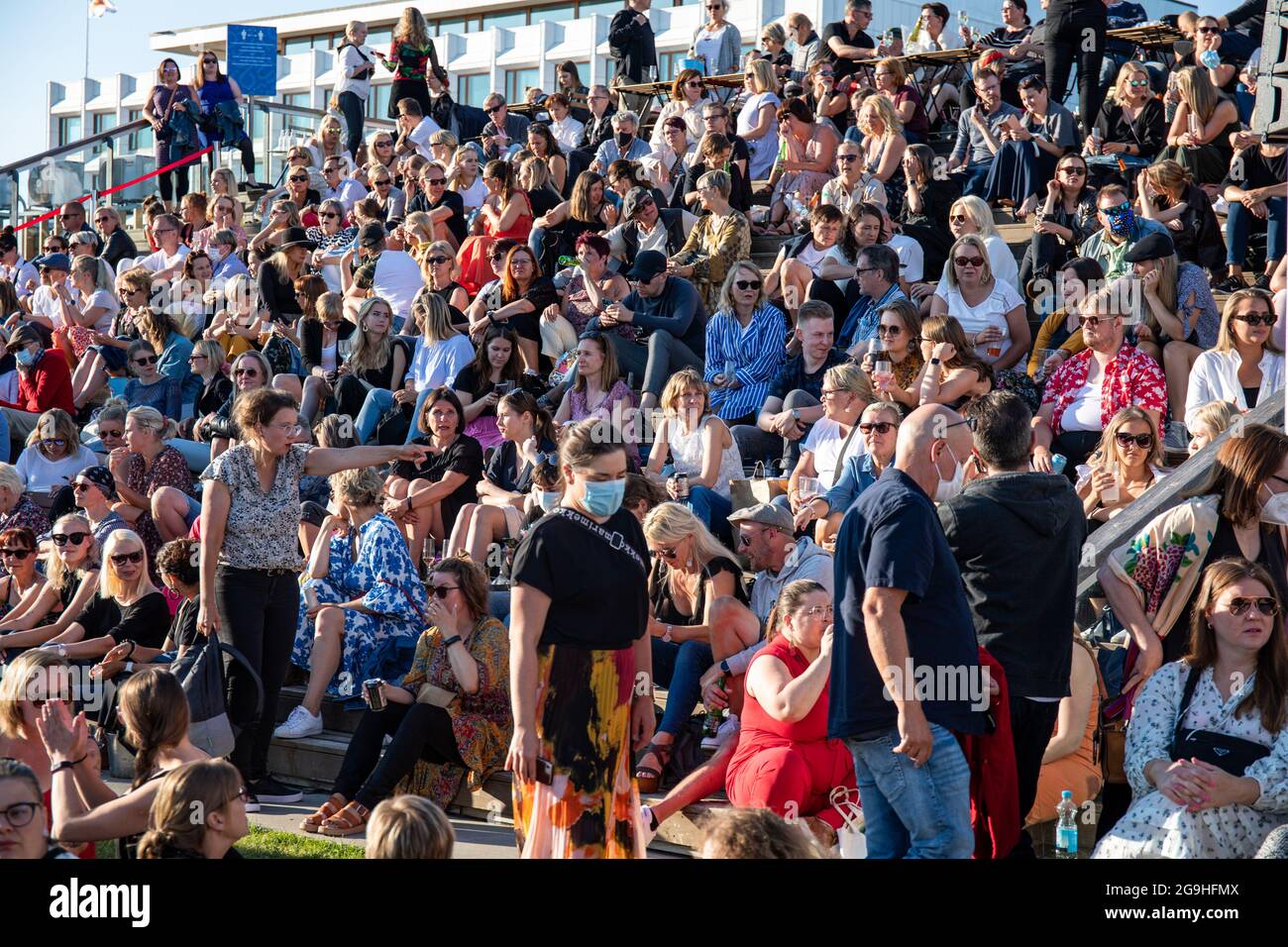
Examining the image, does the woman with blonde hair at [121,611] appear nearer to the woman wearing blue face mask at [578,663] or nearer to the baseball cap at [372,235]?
the woman wearing blue face mask at [578,663]

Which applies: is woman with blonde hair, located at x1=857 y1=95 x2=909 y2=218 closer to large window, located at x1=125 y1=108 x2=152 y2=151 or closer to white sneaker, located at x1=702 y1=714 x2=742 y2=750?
white sneaker, located at x1=702 y1=714 x2=742 y2=750

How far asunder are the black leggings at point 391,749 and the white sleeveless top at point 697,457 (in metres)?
2.26

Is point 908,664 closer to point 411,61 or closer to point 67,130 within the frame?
point 411,61

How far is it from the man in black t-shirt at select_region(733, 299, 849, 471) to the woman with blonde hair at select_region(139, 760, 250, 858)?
496cm

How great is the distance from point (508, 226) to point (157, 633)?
5396 millimetres

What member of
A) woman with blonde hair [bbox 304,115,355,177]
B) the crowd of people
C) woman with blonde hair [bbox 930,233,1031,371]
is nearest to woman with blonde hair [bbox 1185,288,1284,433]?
the crowd of people

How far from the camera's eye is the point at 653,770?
659 cm

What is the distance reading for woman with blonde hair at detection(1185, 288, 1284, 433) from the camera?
305 inches

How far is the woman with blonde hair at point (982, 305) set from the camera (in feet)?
29.7

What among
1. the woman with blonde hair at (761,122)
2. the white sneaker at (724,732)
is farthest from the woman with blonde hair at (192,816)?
the woman with blonde hair at (761,122)

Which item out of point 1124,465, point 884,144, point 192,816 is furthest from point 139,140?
point 192,816

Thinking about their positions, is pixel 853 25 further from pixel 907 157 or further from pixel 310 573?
pixel 310 573

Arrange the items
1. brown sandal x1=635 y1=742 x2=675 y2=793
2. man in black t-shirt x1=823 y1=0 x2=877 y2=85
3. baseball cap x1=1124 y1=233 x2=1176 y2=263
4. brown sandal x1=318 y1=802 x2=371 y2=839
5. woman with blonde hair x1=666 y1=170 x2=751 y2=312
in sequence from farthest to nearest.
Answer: man in black t-shirt x1=823 y1=0 x2=877 y2=85
woman with blonde hair x1=666 y1=170 x2=751 y2=312
baseball cap x1=1124 y1=233 x2=1176 y2=263
brown sandal x1=318 y1=802 x2=371 y2=839
brown sandal x1=635 y1=742 x2=675 y2=793
